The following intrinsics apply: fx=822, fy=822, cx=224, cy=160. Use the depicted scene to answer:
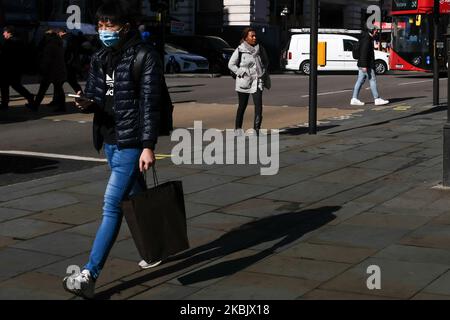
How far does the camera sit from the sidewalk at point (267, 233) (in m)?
5.18

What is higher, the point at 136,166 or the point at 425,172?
the point at 136,166

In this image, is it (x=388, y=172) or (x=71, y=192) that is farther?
(x=388, y=172)

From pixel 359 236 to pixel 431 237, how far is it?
547 mm

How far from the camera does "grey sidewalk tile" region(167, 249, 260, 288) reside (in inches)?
209

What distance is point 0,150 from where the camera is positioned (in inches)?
458

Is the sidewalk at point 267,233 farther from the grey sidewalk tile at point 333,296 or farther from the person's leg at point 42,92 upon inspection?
the person's leg at point 42,92

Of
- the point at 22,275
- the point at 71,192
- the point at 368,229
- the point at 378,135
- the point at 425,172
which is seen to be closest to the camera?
the point at 22,275

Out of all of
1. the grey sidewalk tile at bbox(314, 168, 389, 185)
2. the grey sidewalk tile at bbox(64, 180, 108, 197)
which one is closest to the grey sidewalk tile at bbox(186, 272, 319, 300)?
the grey sidewalk tile at bbox(64, 180, 108, 197)

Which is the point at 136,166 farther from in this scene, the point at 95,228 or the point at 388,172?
the point at 388,172

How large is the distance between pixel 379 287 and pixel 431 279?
38cm

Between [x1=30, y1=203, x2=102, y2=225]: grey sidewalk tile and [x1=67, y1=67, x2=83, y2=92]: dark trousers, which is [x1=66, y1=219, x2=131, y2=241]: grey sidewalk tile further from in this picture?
[x1=67, y1=67, x2=83, y2=92]: dark trousers

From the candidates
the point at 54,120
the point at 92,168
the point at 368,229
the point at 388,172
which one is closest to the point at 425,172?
the point at 388,172

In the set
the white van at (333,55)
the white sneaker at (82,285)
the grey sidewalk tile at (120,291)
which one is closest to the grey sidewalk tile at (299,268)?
the grey sidewalk tile at (120,291)

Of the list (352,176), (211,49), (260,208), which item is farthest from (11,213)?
(211,49)
